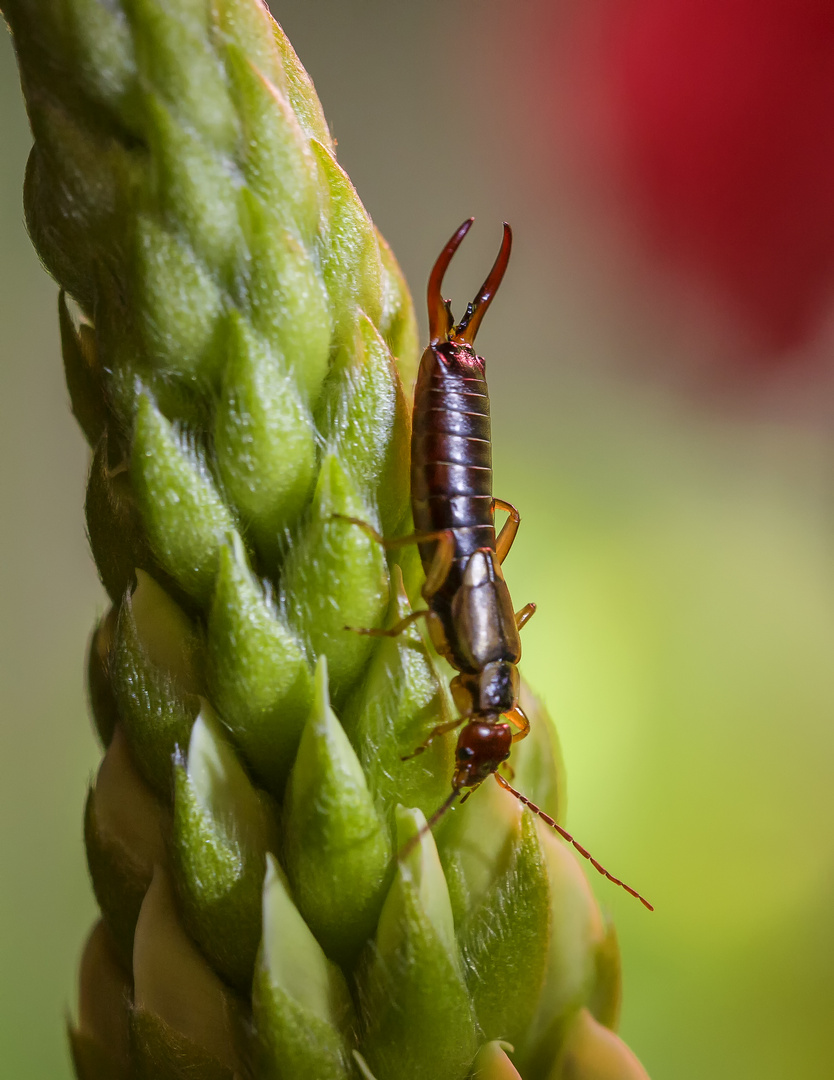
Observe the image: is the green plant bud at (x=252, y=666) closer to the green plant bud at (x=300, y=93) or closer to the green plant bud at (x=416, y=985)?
the green plant bud at (x=416, y=985)

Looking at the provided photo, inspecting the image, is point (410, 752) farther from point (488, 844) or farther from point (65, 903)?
point (65, 903)

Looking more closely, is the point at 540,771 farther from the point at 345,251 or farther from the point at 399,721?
the point at 345,251

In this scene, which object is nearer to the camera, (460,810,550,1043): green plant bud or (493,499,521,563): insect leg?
(460,810,550,1043): green plant bud

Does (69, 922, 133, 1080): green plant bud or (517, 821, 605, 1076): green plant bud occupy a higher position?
(517, 821, 605, 1076): green plant bud

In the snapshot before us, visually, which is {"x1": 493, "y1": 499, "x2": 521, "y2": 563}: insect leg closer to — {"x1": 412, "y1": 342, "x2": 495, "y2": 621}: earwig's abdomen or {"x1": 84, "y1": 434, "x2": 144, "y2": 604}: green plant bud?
{"x1": 412, "y1": 342, "x2": 495, "y2": 621}: earwig's abdomen

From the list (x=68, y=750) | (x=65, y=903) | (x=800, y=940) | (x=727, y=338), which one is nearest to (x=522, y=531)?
(x=727, y=338)

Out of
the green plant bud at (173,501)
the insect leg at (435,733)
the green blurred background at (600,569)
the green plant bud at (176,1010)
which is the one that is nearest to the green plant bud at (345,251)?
the green plant bud at (173,501)

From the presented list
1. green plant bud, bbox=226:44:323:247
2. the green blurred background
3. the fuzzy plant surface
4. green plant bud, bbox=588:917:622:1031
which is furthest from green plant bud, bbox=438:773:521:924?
the green blurred background

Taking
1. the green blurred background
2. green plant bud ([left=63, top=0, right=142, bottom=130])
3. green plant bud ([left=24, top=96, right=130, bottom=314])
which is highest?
green plant bud ([left=63, top=0, right=142, bottom=130])
